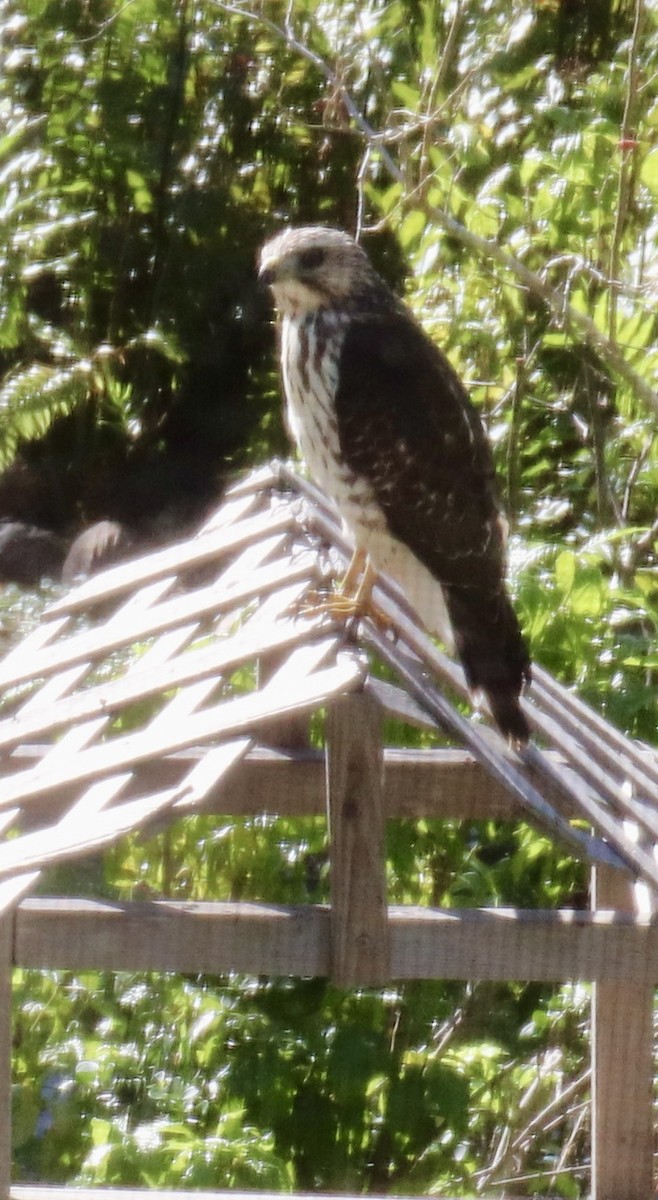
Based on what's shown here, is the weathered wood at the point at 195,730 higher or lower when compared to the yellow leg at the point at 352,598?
lower

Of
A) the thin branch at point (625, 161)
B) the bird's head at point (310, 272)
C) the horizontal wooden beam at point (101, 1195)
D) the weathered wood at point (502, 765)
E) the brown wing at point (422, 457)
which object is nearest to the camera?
the weathered wood at point (502, 765)

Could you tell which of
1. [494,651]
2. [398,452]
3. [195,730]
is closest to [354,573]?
[398,452]

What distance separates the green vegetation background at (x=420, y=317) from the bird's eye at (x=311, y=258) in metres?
0.38

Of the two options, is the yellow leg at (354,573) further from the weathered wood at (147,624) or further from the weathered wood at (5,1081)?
the weathered wood at (5,1081)

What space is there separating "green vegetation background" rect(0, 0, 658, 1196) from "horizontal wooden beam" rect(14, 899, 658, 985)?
104cm

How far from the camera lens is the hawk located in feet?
8.60

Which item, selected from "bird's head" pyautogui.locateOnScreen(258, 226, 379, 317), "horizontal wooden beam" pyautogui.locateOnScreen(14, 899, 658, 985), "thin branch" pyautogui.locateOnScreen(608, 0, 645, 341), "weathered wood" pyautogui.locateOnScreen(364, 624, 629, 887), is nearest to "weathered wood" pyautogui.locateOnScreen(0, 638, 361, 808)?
"horizontal wooden beam" pyautogui.locateOnScreen(14, 899, 658, 985)

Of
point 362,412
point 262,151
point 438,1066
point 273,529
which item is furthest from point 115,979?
point 262,151

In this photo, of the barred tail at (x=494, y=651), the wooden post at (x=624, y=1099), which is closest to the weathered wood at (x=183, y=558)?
the barred tail at (x=494, y=651)

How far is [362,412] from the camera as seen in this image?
2645 mm

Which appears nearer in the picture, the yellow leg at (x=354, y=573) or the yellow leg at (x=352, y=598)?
the yellow leg at (x=352, y=598)

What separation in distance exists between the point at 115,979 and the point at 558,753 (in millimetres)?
1553

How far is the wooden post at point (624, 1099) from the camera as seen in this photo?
2021 mm

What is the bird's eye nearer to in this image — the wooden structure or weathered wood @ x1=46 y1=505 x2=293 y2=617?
weathered wood @ x1=46 y1=505 x2=293 y2=617
